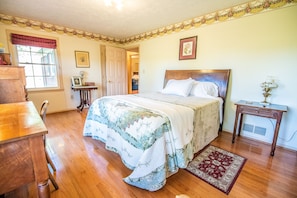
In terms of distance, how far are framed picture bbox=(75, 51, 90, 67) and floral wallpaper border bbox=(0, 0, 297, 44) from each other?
1.63 ft

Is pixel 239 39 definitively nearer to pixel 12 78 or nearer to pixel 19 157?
pixel 19 157

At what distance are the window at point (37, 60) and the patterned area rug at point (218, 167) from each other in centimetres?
411

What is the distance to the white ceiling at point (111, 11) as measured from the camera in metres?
2.44

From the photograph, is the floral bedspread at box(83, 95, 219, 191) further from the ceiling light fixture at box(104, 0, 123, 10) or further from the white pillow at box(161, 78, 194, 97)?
the ceiling light fixture at box(104, 0, 123, 10)

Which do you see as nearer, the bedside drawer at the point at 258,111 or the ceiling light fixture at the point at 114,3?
the bedside drawer at the point at 258,111

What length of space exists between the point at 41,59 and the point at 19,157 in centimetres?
395

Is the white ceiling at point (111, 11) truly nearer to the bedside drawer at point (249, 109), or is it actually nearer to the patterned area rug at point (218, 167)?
the bedside drawer at point (249, 109)

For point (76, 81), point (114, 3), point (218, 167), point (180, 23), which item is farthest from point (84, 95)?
point (218, 167)

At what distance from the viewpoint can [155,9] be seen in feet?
8.77

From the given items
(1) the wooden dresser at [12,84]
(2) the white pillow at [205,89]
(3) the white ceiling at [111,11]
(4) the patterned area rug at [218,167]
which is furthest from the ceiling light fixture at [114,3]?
(4) the patterned area rug at [218,167]

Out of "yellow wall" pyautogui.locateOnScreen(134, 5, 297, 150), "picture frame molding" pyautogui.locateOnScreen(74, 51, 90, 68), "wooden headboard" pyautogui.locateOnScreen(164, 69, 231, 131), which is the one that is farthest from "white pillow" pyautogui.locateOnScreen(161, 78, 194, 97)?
"picture frame molding" pyautogui.locateOnScreen(74, 51, 90, 68)

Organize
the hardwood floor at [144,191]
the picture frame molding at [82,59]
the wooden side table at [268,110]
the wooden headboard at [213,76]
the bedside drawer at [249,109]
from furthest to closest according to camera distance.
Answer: the picture frame molding at [82,59]
the wooden headboard at [213,76]
the bedside drawer at [249,109]
the wooden side table at [268,110]
the hardwood floor at [144,191]

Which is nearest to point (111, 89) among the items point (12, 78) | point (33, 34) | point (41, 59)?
point (41, 59)

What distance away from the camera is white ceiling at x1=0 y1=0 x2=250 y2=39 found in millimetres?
2441
